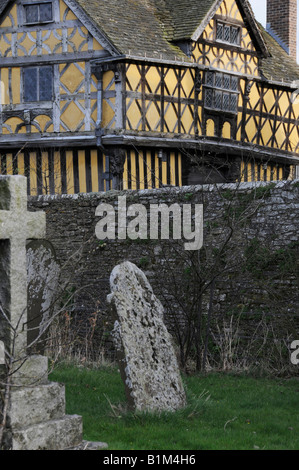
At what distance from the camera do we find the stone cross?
527cm

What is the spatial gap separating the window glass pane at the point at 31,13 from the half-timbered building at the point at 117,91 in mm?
33

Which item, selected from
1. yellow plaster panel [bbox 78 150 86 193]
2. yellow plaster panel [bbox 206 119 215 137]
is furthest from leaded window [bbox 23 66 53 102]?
yellow plaster panel [bbox 206 119 215 137]

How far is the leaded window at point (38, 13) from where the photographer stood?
1800 cm

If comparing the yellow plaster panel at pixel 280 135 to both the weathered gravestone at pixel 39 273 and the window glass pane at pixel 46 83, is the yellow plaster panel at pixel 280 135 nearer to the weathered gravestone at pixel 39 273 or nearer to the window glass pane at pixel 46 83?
the window glass pane at pixel 46 83

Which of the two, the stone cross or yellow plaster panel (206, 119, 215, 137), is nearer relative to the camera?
the stone cross

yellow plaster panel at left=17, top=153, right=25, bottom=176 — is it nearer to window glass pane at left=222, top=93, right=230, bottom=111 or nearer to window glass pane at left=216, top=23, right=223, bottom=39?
window glass pane at left=222, top=93, right=230, bottom=111

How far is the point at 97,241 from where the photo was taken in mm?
12734

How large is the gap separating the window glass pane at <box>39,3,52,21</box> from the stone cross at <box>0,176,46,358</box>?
44.1 feet

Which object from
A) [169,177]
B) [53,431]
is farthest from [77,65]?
[53,431]

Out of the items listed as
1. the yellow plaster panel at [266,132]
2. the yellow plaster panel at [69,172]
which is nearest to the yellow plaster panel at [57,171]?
the yellow plaster panel at [69,172]

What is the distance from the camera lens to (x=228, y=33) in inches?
782

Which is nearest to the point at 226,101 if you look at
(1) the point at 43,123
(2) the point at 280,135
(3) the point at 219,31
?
(3) the point at 219,31
